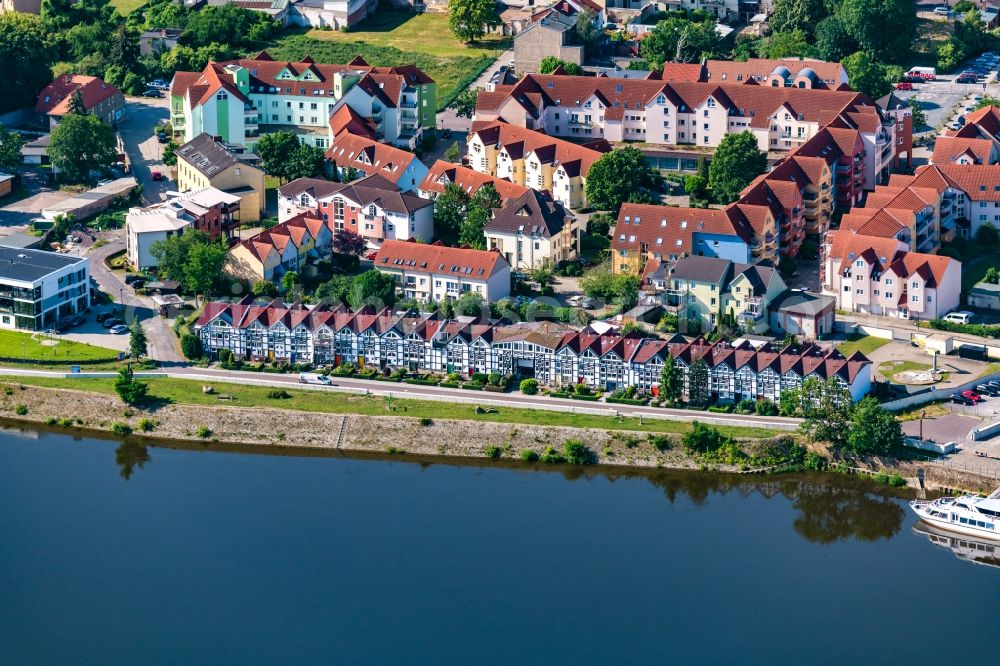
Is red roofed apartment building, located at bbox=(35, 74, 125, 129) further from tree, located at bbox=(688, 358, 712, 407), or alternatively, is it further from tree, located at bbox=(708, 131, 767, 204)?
tree, located at bbox=(688, 358, 712, 407)

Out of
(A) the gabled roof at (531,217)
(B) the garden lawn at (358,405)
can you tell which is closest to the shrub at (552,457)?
(B) the garden lawn at (358,405)

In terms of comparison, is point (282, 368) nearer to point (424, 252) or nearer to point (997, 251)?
point (424, 252)

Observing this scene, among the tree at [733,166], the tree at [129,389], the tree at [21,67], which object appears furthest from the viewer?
the tree at [21,67]

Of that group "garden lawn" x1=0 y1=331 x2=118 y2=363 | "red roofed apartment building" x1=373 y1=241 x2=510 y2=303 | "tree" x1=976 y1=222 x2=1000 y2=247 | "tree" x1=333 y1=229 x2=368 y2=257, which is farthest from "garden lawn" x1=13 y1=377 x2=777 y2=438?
"tree" x1=976 y1=222 x2=1000 y2=247

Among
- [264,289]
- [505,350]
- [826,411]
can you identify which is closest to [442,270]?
[264,289]

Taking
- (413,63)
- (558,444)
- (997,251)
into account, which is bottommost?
(558,444)

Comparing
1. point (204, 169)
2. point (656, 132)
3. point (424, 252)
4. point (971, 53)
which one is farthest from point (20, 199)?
point (971, 53)

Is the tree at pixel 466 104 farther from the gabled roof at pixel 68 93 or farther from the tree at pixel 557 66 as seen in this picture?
the gabled roof at pixel 68 93
